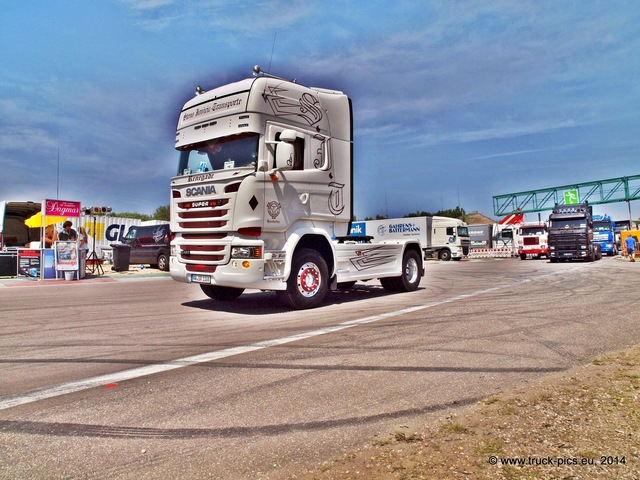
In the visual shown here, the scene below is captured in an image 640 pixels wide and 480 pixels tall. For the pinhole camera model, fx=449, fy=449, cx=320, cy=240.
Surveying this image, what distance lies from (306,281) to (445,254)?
94.8 feet

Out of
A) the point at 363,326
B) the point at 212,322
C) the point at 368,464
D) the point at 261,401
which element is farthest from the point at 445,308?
the point at 368,464

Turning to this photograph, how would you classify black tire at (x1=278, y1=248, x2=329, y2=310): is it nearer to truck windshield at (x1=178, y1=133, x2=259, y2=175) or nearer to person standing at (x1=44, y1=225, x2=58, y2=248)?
truck windshield at (x1=178, y1=133, x2=259, y2=175)

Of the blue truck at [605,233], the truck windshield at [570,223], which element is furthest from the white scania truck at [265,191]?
the blue truck at [605,233]

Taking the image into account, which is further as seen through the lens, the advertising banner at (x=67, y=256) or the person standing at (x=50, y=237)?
the person standing at (x=50, y=237)

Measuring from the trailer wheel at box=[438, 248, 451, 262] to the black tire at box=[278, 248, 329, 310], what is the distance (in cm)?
2823

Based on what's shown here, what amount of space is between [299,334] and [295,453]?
3.08 metres

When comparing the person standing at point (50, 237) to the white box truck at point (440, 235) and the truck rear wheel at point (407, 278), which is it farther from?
the white box truck at point (440, 235)

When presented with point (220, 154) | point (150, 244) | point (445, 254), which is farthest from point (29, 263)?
point (445, 254)

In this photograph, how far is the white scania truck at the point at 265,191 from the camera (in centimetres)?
704

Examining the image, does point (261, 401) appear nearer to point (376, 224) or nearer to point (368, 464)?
point (368, 464)

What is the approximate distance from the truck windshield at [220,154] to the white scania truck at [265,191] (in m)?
0.02

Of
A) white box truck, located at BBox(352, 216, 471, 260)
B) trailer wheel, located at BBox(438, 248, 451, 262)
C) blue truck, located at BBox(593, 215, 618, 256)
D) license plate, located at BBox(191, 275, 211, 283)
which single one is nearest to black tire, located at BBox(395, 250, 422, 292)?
license plate, located at BBox(191, 275, 211, 283)

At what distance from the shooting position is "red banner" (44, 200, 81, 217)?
1598cm

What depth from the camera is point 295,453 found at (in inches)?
94.0
